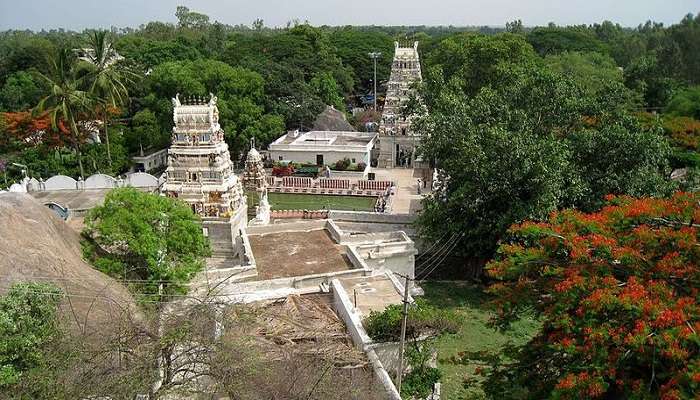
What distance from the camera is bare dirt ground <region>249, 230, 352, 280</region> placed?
1958 centimetres

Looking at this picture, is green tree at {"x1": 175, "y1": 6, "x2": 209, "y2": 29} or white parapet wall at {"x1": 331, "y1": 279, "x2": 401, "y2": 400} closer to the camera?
white parapet wall at {"x1": 331, "y1": 279, "x2": 401, "y2": 400}

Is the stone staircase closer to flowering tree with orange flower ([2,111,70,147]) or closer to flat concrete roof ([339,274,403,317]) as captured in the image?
flat concrete roof ([339,274,403,317])

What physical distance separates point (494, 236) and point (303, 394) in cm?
1247

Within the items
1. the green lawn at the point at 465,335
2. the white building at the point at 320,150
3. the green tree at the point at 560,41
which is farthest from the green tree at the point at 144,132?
the green tree at the point at 560,41

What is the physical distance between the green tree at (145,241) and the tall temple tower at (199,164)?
510cm

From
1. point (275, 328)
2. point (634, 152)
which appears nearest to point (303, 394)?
point (275, 328)

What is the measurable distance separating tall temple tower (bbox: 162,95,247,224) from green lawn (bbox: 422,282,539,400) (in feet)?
28.7

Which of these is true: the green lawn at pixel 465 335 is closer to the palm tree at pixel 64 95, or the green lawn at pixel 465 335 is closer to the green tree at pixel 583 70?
the palm tree at pixel 64 95

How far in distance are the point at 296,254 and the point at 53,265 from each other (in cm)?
836

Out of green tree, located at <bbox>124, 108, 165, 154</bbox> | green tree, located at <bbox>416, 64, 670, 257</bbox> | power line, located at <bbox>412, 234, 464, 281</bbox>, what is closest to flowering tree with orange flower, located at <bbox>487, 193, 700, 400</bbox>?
green tree, located at <bbox>416, 64, 670, 257</bbox>

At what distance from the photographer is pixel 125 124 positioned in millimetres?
45188

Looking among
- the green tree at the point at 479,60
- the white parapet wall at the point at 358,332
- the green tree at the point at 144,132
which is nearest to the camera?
the white parapet wall at the point at 358,332

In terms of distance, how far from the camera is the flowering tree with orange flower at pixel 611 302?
9.45 meters

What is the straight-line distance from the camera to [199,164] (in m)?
24.2
